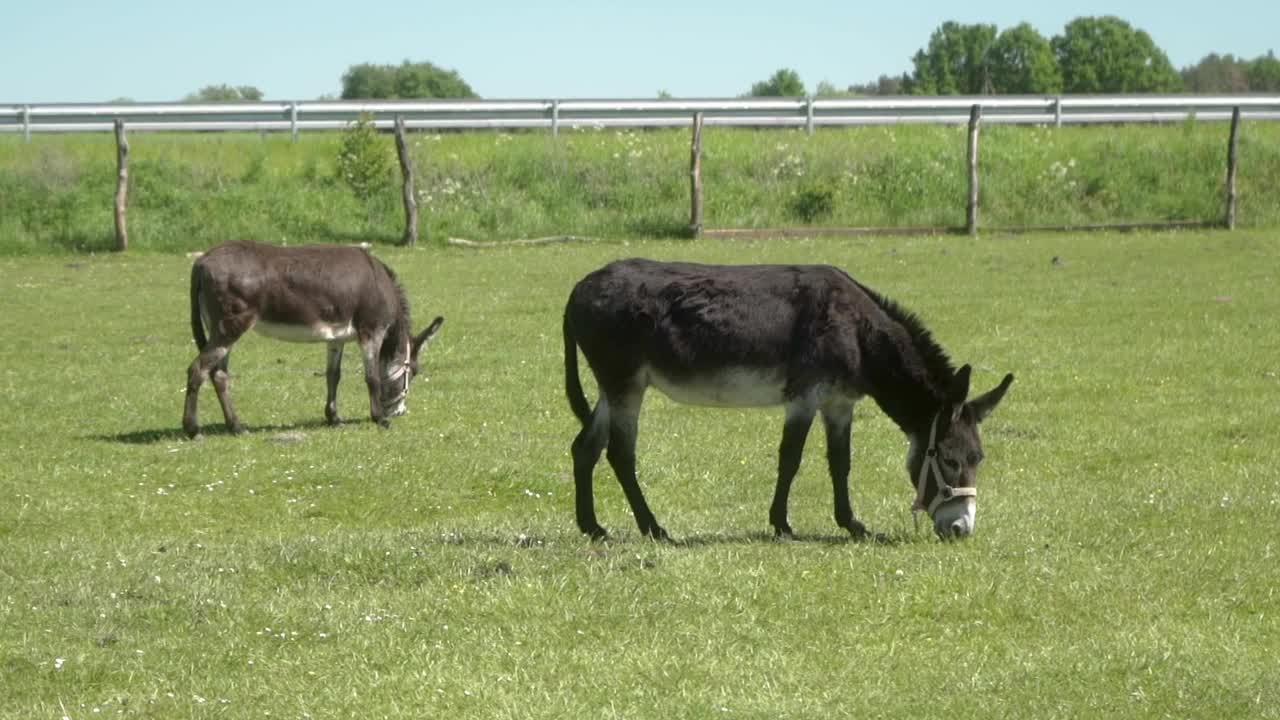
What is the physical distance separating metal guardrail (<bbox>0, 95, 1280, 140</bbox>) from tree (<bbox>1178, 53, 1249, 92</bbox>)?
80066 mm

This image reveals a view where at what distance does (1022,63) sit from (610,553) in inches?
4015

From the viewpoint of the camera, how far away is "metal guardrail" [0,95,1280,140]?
4659 cm

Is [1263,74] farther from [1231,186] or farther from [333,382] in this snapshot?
[333,382]

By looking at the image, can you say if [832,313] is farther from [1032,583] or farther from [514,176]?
[514,176]

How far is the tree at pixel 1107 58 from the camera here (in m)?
104

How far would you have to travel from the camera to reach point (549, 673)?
314 inches

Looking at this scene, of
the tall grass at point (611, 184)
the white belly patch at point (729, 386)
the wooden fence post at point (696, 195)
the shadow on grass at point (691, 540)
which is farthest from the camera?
the tall grass at point (611, 184)

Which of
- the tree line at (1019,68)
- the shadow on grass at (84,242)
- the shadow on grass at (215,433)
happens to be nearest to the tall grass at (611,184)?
the shadow on grass at (84,242)

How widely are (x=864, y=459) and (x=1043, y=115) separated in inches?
1439

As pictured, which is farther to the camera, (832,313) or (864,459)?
(864,459)

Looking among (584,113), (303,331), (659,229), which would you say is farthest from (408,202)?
(303,331)

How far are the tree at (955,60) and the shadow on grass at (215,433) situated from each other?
94.8m

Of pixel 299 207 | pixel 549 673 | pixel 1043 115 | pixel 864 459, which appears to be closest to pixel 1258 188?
pixel 1043 115

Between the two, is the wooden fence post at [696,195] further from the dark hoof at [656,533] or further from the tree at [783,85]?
the tree at [783,85]
